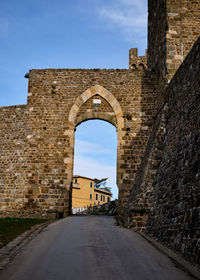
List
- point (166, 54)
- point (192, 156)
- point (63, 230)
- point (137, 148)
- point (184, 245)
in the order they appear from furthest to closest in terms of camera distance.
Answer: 1. point (137, 148)
2. point (166, 54)
3. point (63, 230)
4. point (192, 156)
5. point (184, 245)

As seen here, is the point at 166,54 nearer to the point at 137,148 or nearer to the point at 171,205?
the point at 137,148

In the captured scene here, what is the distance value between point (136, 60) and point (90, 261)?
1069 inches

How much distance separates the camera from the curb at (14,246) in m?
5.63

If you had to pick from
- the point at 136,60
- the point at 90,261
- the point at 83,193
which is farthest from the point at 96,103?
the point at 83,193

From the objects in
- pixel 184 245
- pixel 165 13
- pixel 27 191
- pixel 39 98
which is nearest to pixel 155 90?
pixel 165 13

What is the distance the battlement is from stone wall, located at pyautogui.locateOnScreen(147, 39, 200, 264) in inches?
A: 801

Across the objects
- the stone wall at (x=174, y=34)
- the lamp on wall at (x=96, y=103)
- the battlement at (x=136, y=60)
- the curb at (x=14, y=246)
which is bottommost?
the curb at (x=14, y=246)

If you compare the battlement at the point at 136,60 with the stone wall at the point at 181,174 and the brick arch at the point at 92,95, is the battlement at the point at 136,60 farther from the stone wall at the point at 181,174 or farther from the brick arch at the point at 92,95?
the stone wall at the point at 181,174

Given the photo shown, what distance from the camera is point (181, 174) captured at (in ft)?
24.2

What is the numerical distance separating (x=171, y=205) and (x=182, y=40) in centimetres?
808

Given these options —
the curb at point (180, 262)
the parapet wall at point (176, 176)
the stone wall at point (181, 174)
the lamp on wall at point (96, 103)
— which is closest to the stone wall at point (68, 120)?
the lamp on wall at point (96, 103)

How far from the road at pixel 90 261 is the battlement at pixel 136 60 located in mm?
24627

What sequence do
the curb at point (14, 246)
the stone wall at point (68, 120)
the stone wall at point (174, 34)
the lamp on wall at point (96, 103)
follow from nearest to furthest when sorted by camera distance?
the curb at point (14, 246)
the stone wall at point (174, 34)
the stone wall at point (68, 120)
the lamp on wall at point (96, 103)

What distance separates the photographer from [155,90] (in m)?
14.5
